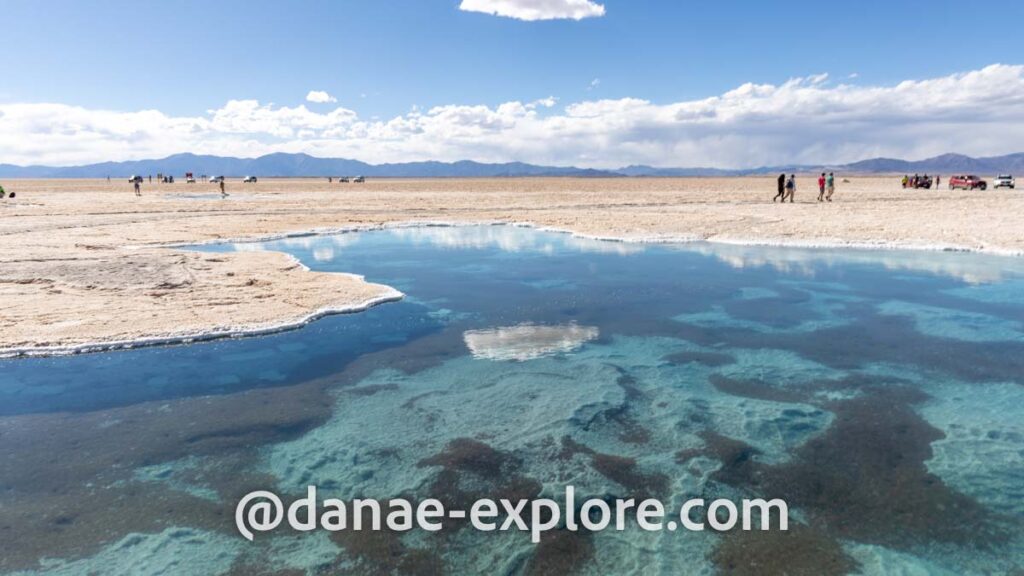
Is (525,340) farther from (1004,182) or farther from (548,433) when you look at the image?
(1004,182)

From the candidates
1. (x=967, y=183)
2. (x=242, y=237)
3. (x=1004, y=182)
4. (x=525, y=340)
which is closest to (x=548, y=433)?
(x=525, y=340)

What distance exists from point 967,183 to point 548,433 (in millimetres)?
69175

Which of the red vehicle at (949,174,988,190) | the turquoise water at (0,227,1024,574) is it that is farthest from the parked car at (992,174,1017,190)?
the turquoise water at (0,227,1024,574)

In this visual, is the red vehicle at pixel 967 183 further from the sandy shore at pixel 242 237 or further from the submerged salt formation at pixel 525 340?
the submerged salt formation at pixel 525 340

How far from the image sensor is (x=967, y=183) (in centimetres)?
5925

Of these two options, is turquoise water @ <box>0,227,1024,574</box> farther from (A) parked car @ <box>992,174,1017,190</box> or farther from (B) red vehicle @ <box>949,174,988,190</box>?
(A) parked car @ <box>992,174,1017,190</box>

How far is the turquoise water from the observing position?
5.57 meters

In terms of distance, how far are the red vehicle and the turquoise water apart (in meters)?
55.7

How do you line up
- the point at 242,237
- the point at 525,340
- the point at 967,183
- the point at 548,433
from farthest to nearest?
1. the point at 967,183
2. the point at 242,237
3. the point at 525,340
4. the point at 548,433

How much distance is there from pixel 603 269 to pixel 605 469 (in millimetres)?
12607

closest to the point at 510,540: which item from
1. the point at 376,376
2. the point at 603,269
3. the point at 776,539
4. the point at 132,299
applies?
the point at 776,539

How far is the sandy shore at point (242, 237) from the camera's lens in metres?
12.4

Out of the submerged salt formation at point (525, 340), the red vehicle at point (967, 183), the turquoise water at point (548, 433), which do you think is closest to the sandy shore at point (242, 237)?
the turquoise water at point (548, 433)

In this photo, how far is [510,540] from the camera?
5.70m
